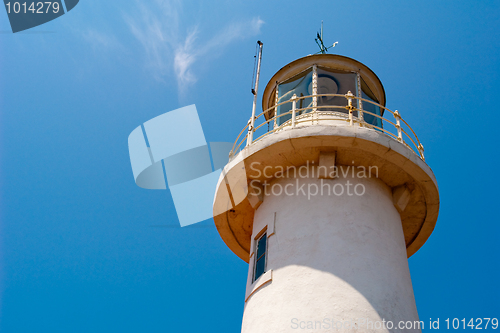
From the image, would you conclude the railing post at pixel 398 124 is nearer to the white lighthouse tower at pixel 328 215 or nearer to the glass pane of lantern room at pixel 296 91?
the white lighthouse tower at pixel 328 215

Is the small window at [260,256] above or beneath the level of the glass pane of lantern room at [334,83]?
beneath

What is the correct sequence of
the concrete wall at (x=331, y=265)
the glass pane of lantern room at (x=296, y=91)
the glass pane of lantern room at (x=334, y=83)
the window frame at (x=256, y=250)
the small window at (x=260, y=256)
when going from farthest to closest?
the glass pane of lantern room at (x=334, y=83) → the glass pane of lantern room at (x=296, y=91) → the small window at (x=260, y=256) → the window frame at (x=256, y=250) → the concrete wall at (x=331, y=265)

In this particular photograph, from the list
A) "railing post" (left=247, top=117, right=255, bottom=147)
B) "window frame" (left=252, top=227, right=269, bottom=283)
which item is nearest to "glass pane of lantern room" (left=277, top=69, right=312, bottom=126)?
"railing post" (left=247, top=117, right=255, bottom=147)

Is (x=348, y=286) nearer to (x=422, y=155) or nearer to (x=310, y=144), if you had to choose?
(x=310, y=144)

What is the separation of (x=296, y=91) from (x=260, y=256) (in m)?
5.38

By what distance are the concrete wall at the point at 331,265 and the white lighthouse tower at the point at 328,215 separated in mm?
21

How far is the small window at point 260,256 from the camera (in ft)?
30.8

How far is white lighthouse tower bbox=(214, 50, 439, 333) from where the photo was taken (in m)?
7.83

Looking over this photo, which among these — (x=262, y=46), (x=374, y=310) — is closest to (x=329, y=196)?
(x=374, y=310)

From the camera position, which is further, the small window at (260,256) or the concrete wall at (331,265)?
the small window at (260,256)

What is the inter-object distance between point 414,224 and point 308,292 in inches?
181

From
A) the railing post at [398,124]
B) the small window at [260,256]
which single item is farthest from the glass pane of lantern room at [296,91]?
the small window at [260,256]

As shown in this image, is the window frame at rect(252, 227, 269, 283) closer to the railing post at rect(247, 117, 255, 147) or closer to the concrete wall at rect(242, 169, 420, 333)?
the concrete wall at rect(242, 169, 420, 333)

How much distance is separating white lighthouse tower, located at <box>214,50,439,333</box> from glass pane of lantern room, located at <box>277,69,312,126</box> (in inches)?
1.7
